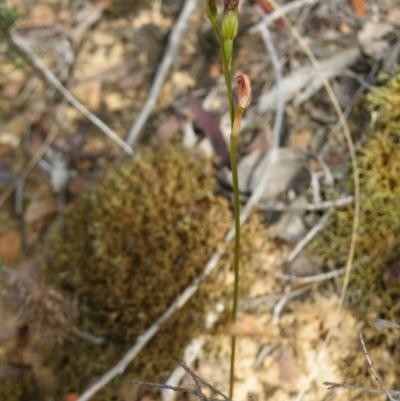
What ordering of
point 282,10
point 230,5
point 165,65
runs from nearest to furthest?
point 230,5
point 282,10
point 165,65

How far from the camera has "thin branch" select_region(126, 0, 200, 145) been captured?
2.77 m

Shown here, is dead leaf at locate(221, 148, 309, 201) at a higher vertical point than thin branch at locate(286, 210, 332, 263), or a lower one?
higher

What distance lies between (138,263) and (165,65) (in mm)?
1262

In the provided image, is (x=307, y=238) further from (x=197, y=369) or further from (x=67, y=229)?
(x=67, y=229)

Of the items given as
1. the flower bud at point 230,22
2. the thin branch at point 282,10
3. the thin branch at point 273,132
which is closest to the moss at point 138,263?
the thin branch at point 273,132

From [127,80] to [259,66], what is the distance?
823 millimetres

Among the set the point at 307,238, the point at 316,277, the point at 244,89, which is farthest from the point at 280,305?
the point at 244,89

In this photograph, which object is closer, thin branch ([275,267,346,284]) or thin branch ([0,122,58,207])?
thin branch ([275,267,346,284])

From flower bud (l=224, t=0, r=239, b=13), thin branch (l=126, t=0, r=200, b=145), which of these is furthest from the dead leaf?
flower bud (l=224, t=0, r=239, b=13)

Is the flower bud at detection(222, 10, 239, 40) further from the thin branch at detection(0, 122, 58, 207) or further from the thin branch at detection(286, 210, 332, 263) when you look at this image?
the thin branch at detection(0, 122, 58, 207)

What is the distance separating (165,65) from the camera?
9.47ft

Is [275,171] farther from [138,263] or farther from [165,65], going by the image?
[165,65]

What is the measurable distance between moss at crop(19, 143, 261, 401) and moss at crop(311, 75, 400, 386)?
0.38 meters

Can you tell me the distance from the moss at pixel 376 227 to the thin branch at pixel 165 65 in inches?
45.9
